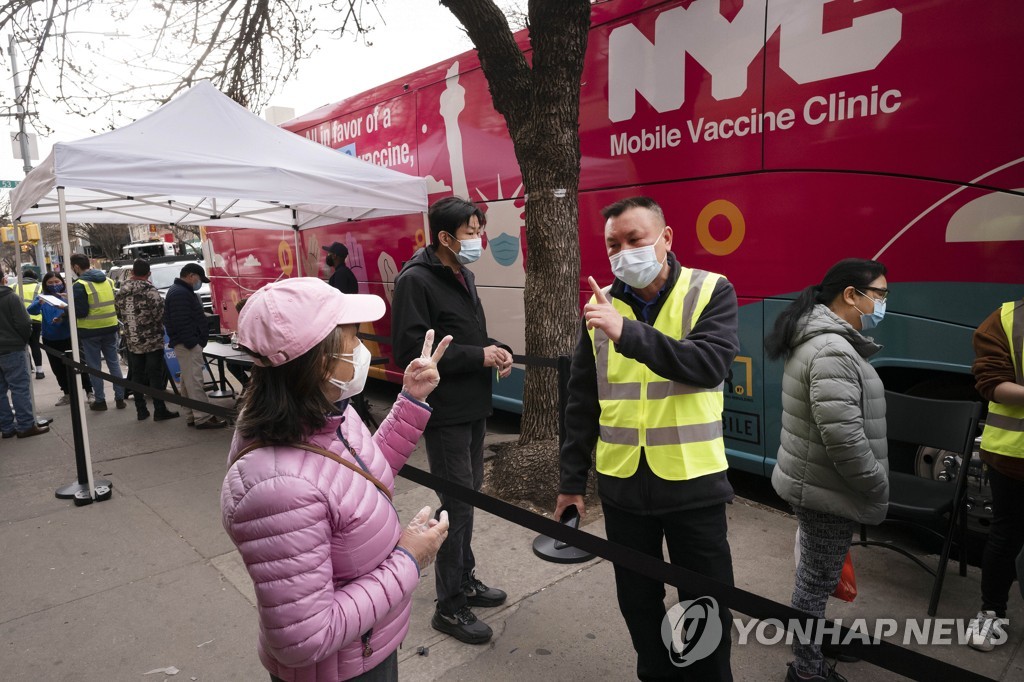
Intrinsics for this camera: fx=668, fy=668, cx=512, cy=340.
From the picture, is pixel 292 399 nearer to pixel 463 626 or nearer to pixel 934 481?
pixel 463 626

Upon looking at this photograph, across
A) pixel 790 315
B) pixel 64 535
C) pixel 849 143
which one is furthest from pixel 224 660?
pixel 849 143

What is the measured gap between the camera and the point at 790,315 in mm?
2650

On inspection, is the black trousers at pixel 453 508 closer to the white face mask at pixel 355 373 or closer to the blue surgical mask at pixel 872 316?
the white face mask at pixel 355 373

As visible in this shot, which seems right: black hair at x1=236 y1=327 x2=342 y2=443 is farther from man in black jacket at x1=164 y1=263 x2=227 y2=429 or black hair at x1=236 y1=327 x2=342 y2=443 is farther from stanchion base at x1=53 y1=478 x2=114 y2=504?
man in black jacket at x1=164 y1=263 x2=227 y2=429

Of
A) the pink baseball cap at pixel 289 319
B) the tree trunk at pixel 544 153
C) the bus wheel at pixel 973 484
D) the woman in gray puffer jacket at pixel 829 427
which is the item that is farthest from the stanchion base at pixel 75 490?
the bus wheel at pixel 973 484

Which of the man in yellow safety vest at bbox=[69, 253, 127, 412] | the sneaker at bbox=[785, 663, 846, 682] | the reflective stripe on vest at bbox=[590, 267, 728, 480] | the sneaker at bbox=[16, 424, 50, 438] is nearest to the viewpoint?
the reflective stripe on vest at bbox=[590, 267, 728, 480]

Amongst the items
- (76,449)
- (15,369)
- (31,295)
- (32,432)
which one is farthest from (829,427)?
(31,295)

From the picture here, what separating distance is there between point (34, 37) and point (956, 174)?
23.7 feet

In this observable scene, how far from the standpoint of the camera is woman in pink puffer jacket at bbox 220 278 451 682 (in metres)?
1.36

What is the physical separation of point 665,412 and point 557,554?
187 cm

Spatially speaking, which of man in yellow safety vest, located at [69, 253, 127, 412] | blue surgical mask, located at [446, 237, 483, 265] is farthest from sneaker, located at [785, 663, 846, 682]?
man in yellow safety vest, located at [69, 253, 127, 412]

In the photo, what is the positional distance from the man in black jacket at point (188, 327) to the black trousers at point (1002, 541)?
6962mm

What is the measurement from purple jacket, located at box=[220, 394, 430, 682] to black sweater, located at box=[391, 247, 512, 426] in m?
1.31

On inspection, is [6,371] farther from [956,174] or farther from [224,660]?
[956,174]
